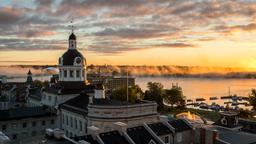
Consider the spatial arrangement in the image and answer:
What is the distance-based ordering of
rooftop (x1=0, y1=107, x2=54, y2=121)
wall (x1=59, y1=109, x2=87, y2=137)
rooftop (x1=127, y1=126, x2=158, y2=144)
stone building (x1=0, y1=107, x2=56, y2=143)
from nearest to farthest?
1. rooftop (x1=127, y1=126, x2=158, y2=144)
2. wall (x1=59, y1=109, x2=87, y2=137)
3. stone building (x1=0, y1=107, x2=56, y2=143)
4. rooftop (x1=0, y1=107, x2=54, y2=121)

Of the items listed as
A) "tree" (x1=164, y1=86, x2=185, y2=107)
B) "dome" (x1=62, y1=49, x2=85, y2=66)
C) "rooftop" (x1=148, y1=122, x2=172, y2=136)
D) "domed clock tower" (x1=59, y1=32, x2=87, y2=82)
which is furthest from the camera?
"tree" (x1=164, y1=86, x2=185, y2=107)

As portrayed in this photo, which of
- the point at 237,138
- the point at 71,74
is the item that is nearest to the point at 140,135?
the point at 237,138

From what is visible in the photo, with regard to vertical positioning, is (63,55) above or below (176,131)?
above

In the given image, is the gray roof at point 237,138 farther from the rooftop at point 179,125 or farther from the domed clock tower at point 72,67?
→ the domed clock tower at point 72,67

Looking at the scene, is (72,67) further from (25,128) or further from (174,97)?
(174,97)

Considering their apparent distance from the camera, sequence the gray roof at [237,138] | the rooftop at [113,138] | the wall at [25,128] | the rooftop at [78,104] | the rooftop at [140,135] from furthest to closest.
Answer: the rooftop at [78,104]
the wall at [25,128]
the gray roof at [237,138]
the rooftop at [140,135]
the rooftop at [113,138]

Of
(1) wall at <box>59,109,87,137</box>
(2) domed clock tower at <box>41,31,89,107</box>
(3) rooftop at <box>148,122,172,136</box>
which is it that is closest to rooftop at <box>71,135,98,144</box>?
(3) rooftop at <box>148,122,172,136</box>

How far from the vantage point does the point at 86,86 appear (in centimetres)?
6600

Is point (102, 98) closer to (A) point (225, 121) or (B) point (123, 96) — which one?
(A) point (225, 121)

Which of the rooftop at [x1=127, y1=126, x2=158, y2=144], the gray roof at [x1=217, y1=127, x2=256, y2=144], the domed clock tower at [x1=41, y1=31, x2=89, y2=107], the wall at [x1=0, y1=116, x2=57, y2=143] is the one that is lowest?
the wall at [x1=0, y1=116, x2=57, y2=143]

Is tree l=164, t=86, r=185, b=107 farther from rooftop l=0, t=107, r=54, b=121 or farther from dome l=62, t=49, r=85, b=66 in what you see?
rooftop l=0, t=107, r=54, b=121

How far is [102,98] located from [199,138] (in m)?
17.8

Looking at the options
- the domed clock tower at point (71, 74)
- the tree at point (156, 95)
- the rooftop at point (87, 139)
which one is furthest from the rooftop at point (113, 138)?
the tree at point (156, 95)

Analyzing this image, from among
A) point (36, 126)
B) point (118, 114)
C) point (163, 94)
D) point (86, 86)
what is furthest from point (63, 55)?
point (163, 94)
